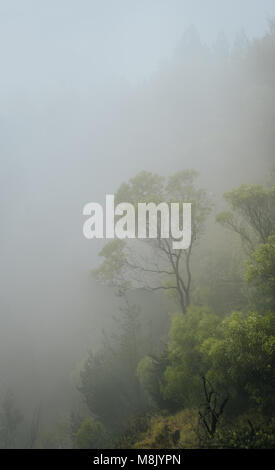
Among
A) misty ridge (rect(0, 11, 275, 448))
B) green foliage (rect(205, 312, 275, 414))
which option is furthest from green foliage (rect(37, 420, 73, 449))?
green foliage (rect(205, 312, 275, 414))

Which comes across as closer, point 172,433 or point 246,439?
point 246,439

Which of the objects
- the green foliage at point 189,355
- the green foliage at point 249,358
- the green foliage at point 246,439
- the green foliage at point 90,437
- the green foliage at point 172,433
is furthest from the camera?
the green foliage at point 90,437

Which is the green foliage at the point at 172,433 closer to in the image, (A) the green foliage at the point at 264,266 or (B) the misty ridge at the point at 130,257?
(B) the misty ridge at the point at 130,257

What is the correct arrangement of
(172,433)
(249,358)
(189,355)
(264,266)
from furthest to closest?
(189,355), (172,433), (264,266), (249,358)

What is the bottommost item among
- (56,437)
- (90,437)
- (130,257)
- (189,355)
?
(56,437)

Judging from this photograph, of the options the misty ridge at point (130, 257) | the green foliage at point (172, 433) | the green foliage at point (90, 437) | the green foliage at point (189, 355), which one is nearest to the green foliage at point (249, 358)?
the misty ridge at point (130, 257)

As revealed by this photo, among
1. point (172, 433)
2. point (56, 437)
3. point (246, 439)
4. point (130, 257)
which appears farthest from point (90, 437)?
point (56, 437)

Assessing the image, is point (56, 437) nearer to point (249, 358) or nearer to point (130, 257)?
point (130, 257)

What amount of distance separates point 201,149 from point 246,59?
104ft

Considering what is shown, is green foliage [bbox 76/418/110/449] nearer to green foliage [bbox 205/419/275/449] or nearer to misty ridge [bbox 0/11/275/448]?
misty ridge [bbox 0/11/275/448]

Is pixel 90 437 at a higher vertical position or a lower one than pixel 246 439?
lower

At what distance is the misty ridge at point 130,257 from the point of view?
13.7m

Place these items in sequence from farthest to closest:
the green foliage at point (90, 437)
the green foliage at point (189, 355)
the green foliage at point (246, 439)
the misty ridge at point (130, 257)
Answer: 1. the green foliage at point (90, 437)
2. the misty ridge at point (130, 257)
3. the green foliage at point (189, 355)
4. the green foliage at point (246, 439)

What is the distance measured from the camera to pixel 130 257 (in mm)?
17234
